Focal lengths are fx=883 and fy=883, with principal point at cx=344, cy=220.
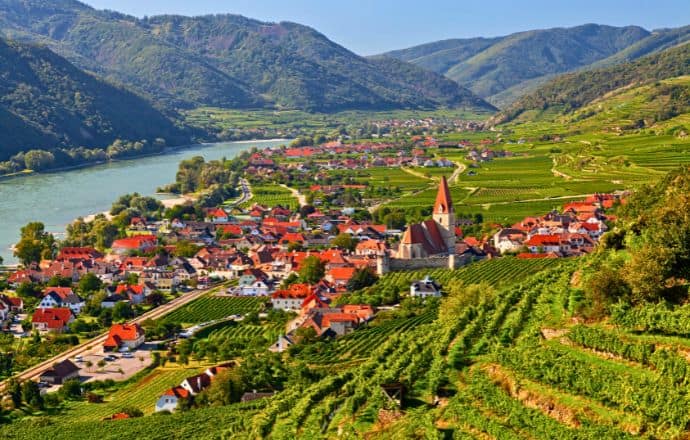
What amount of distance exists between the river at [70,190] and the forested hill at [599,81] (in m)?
59.5

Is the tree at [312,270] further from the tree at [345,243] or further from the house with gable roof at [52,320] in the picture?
the house with gable roof at [52,320]

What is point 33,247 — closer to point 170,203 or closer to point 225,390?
point 170,203

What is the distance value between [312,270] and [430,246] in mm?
6235

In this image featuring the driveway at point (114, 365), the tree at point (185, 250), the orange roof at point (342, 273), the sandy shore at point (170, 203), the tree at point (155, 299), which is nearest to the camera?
the driveway at point (114, 365)

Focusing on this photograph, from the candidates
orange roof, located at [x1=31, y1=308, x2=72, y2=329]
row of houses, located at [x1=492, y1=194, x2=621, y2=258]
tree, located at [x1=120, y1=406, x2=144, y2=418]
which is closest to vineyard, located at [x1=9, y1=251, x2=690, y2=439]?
tree, located at [x1=120, y1=406, x2=144, y2=418]

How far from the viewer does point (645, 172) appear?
64938 mm

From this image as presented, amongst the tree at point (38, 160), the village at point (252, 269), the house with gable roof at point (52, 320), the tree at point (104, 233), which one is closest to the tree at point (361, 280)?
the village at point (252, 269)

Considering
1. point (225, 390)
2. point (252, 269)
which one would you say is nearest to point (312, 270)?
point (252, 269)

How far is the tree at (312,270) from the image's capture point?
1780 inches

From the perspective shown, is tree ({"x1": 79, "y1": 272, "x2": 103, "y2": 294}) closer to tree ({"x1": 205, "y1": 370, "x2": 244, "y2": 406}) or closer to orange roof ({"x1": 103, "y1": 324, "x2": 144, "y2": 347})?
orange roof ({"x1": 103, "y1": 324, "x2": 144, "y2": 347})

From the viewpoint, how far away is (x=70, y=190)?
87312 mm

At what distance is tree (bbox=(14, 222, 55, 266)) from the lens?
53.8 m

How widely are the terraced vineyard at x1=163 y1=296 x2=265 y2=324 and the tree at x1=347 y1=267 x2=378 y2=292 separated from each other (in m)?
4.32

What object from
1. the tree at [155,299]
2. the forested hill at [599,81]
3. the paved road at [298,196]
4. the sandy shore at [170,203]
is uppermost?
the forested hill at [599,81]
